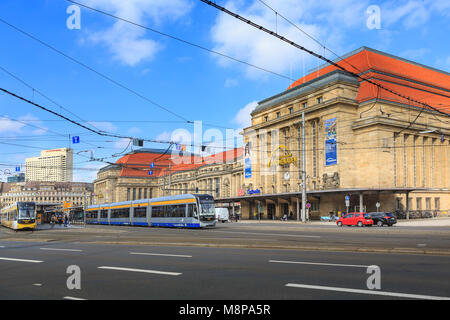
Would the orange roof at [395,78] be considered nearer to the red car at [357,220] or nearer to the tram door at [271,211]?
the tram door at [271,211]

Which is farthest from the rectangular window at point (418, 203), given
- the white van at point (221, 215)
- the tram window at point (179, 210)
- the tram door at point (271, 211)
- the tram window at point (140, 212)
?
the tram window at point (140, 212)

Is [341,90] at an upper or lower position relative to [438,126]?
upper

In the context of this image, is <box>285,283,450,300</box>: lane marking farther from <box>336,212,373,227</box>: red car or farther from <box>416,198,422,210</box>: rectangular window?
<box>416,198,422,210</box>: rectangular window

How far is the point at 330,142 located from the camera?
58938 millimetres

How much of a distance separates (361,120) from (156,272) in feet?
175

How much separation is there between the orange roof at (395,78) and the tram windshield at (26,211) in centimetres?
4362

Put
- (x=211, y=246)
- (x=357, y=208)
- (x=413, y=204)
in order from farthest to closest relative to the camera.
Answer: (x=413, y=204), (x=357, y=208), (x=211, y=246)

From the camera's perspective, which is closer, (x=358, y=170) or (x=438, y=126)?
(x=358, y=170)

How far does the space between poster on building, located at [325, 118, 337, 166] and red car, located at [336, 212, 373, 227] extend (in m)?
20.9

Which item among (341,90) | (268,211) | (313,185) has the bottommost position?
(268,211)

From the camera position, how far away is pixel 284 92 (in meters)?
69.2

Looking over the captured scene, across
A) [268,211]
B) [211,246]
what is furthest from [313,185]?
[211,246]

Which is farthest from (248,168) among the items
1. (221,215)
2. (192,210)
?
(192,210)

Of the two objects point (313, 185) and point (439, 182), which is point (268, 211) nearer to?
point (313, 185)
